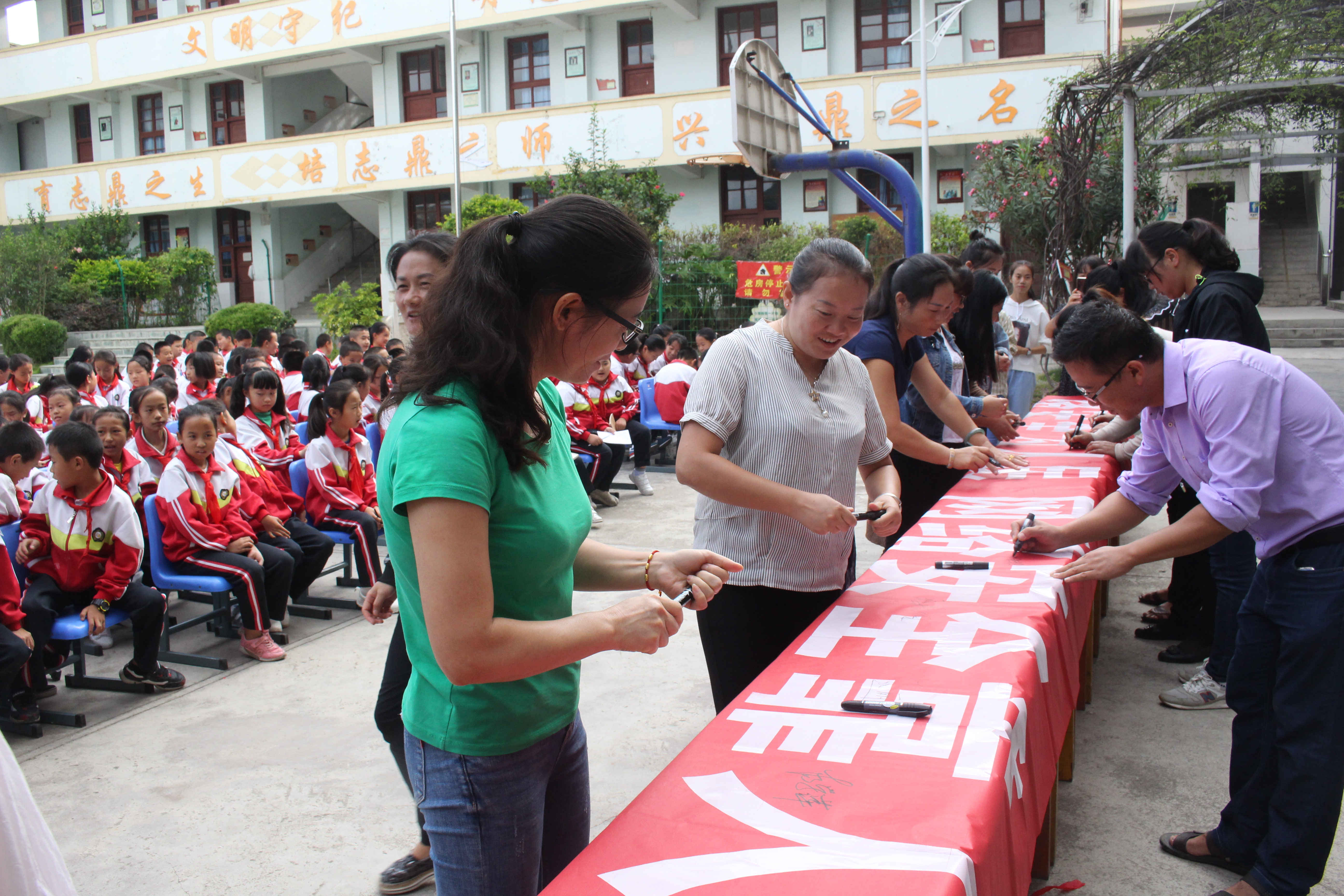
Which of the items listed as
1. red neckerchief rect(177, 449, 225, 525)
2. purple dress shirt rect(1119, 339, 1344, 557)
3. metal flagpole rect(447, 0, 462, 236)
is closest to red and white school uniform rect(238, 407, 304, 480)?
red neckerchief rect(177, 449, 225, 525)

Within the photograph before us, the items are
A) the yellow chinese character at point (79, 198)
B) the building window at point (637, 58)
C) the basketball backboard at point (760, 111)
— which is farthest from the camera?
the yellow chinese character at point (79, 198)

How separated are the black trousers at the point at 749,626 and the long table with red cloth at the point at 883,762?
115 mm

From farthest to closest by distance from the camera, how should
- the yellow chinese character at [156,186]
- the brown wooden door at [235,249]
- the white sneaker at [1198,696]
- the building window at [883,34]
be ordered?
the brown wooden door at [235,249] → the yellow chinese character at [156,186] → the building window at [883,34] → the white sneaker at [1198,696]

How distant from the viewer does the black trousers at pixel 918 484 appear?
3.72 meters

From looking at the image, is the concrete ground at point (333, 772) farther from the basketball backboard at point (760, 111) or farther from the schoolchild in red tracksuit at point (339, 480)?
the basketball backboard at point (760, 111)

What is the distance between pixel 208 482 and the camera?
437 centimetres

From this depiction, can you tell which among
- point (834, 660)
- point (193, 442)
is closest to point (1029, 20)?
point (193, 442)

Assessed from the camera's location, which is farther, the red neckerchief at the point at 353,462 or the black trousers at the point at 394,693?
the red neckerchief at the point at 353,462

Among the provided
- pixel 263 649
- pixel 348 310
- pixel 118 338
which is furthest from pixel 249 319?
pixel 263 649

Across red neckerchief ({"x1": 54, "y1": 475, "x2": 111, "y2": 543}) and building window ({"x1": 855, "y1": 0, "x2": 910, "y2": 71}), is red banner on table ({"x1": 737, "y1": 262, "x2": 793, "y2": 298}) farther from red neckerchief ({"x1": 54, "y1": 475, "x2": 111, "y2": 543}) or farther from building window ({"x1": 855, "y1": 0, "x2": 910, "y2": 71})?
red neckerchief ({"x1": 54, "y1": 475, "x2": 111, "y2": 543})

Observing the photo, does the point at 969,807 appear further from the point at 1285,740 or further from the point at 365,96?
the point at 365,96

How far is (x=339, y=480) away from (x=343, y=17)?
16458 millimetres

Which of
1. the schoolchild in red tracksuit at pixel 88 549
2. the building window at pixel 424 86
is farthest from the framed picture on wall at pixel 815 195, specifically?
the schoolchild in red tracksuit at pixel 88 549

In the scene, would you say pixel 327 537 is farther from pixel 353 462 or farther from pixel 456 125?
pixel 456 125
